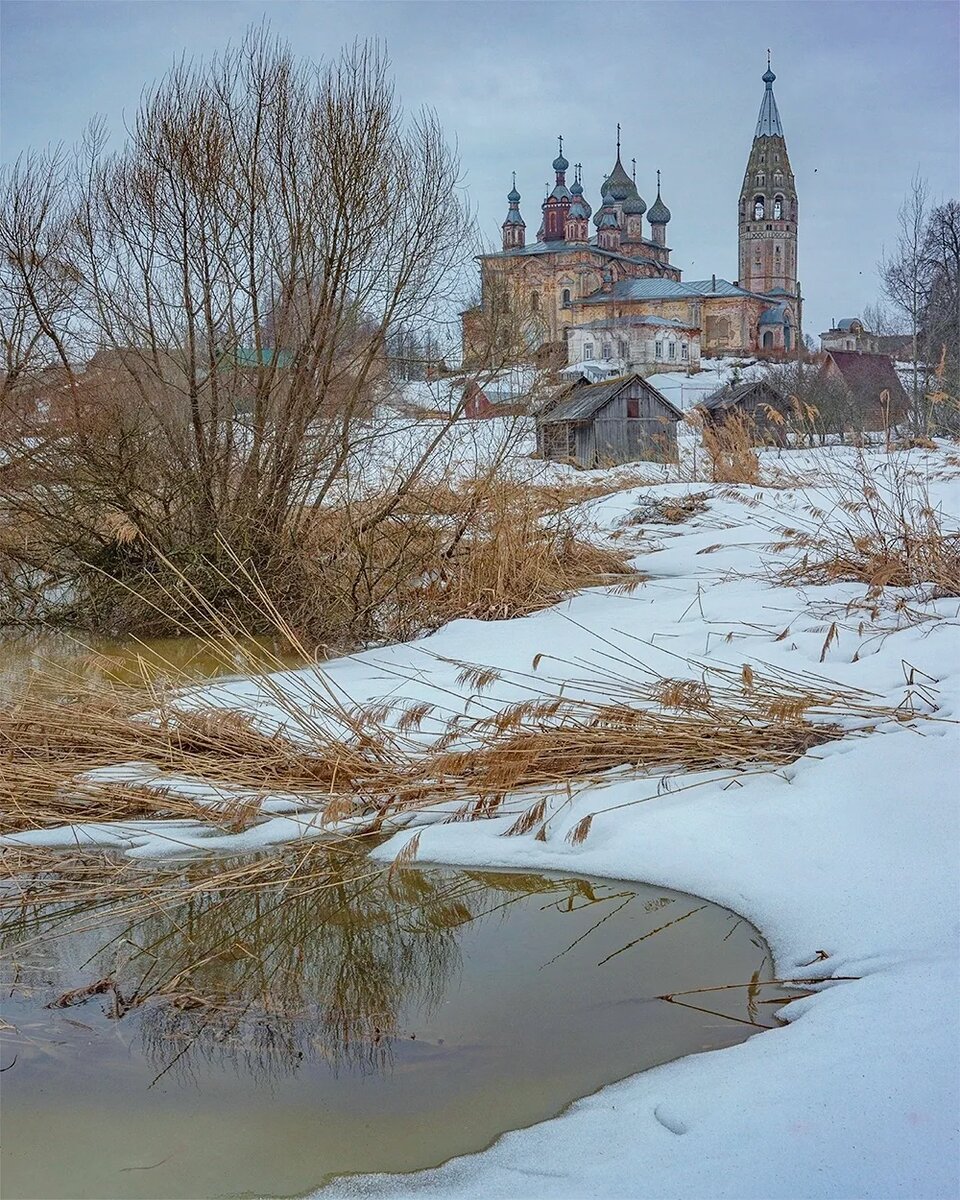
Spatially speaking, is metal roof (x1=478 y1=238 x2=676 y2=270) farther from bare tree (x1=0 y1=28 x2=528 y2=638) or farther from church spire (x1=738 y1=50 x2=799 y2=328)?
bare tree (x1=0 y1=28 x2=528 y2=638)

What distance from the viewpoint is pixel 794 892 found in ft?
9.97

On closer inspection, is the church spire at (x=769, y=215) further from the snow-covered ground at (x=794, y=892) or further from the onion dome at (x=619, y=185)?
the snow-covered ground at (x=794, y=892)

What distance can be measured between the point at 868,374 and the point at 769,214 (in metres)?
60.1

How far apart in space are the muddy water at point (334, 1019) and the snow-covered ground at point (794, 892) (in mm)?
110

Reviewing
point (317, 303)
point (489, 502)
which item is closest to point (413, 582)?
point (489, 502)

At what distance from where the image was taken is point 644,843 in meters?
3.46

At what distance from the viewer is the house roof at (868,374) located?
103 feet

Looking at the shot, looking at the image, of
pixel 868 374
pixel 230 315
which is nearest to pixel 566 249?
pixel 868 374

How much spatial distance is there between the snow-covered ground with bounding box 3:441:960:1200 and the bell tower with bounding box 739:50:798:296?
296 ft

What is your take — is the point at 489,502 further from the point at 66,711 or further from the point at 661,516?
the point at 66,711

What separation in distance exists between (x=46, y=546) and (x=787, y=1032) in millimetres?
8395

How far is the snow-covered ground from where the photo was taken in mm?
1976

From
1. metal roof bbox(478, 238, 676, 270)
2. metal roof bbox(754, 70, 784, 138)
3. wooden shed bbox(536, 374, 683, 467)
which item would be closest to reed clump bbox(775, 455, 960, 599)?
wooden shed bbox(536, 374, 683, 467)

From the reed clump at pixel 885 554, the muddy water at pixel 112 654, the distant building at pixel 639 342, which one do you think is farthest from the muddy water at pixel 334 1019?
the distant building at pixel 639 342
